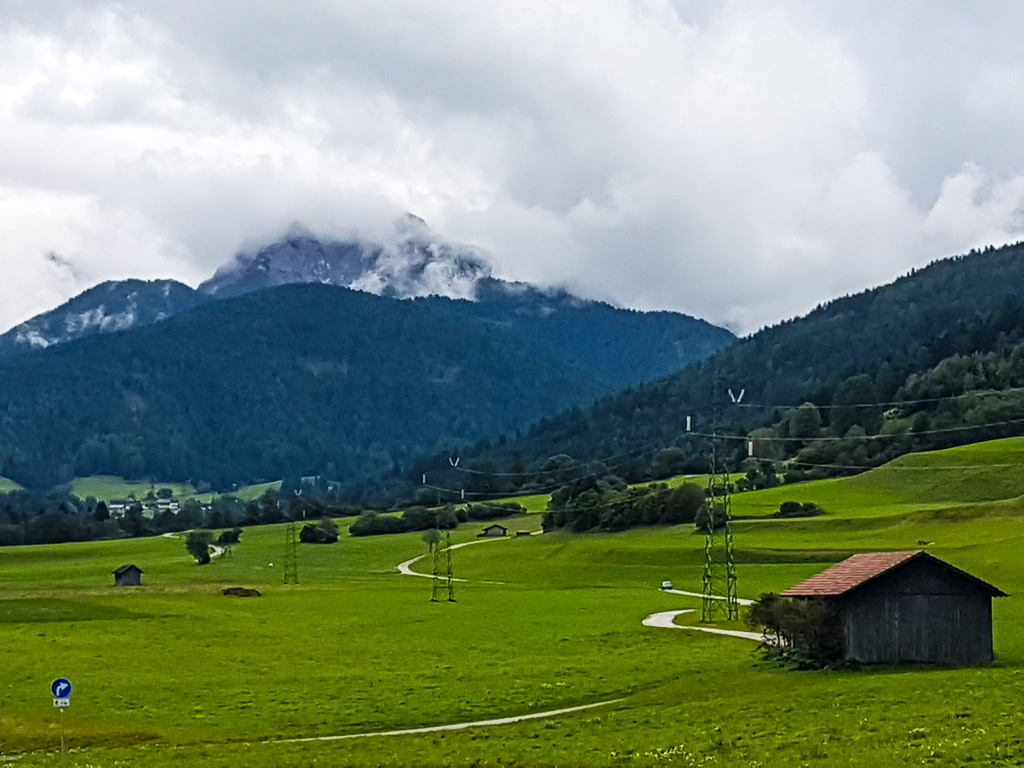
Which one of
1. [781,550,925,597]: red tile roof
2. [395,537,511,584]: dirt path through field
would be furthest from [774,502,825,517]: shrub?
[781,550,925,597]: red tile roof

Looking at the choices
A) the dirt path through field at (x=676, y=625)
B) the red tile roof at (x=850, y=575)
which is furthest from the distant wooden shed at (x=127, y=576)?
the red tile roof at (x=850, y=575)

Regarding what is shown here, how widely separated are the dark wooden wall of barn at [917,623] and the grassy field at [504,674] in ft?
6.18

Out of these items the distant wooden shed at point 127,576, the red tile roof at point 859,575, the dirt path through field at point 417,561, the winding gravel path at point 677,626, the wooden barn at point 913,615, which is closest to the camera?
the wooden barn at point 913,615

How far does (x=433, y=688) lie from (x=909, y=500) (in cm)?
11036

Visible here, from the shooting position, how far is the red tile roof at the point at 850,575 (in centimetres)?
5512

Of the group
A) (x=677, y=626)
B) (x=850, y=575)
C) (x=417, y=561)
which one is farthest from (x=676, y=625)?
(x=417, y=561)

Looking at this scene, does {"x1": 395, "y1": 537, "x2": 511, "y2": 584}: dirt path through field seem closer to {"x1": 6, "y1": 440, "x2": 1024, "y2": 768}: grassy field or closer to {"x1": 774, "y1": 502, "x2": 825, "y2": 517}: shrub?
{"x1": 6, "y1": 440, "x2": 1024, "y2": 768}: grassy field

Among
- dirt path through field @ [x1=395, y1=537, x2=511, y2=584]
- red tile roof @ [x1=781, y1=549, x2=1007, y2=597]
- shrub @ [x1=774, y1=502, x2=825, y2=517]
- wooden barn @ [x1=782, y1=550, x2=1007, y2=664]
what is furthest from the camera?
shrub @ [x1=774, y1=502, x2=825, y2=517]

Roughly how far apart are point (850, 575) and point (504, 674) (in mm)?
15926

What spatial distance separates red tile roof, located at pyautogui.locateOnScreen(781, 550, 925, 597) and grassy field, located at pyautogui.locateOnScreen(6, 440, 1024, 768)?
3.88 meters

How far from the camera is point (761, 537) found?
5157 inches

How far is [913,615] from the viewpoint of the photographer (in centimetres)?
5512

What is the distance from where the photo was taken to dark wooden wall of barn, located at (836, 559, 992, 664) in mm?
54531

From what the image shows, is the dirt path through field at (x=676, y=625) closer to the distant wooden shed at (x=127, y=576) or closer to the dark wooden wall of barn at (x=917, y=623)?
the dark wooden wall of barn at (x=917, y=623)
